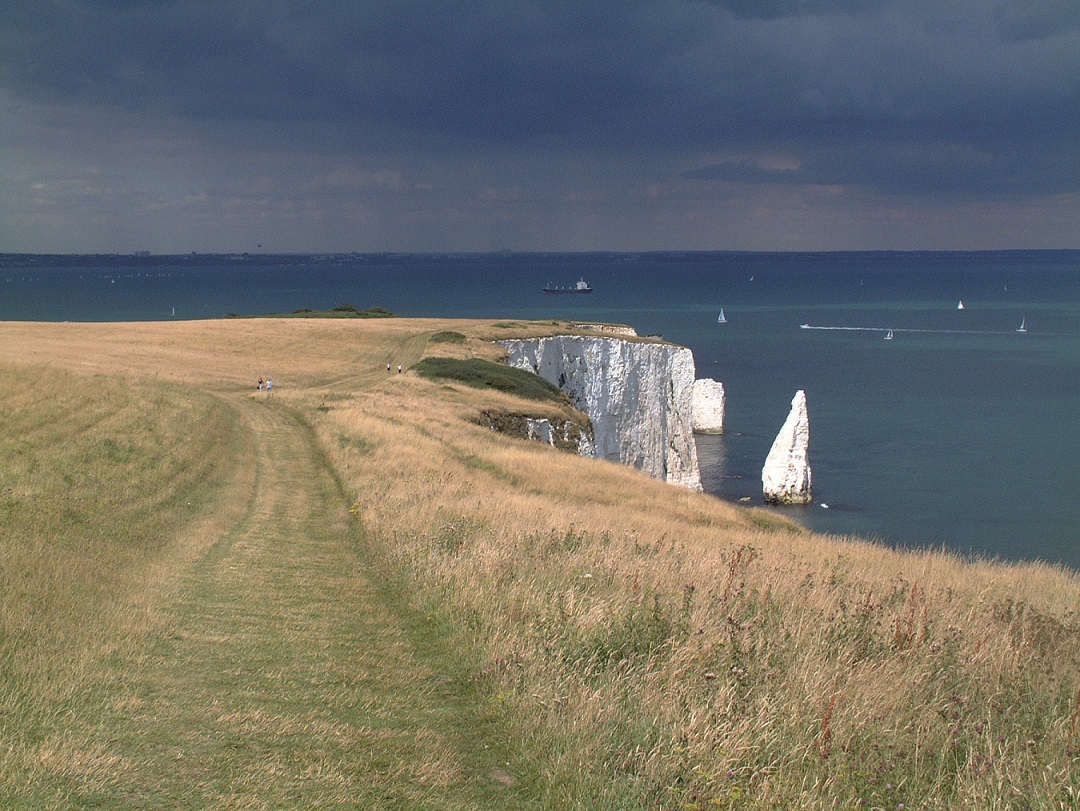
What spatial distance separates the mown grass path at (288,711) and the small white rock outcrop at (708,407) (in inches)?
3119

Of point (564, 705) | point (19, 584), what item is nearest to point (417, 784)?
point (564, 705)

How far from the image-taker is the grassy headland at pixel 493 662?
6691 millimetres

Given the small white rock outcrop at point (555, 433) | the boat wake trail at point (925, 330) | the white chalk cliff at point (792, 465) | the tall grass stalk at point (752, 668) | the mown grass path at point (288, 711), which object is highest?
the boat wake trail at point (925, 330)

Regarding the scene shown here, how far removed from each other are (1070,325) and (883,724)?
206179mm

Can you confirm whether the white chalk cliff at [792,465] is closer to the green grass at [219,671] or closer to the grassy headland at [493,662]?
the grassy headland at [493,662]

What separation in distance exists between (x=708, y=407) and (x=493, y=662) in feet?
274

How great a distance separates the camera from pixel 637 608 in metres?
10.1

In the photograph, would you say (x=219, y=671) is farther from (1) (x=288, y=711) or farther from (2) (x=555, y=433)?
(2) (x=555, y=433)

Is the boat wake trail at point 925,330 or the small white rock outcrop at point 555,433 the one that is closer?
the small white rock outcrop at point 555,433

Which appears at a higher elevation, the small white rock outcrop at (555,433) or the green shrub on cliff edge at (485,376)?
the green shrub on cliff edge at (485,376)

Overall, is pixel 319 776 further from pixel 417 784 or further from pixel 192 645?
pixel 192 645

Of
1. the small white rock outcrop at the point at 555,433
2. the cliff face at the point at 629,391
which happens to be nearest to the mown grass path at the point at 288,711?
the small white rock outcrop at the point at 555,433

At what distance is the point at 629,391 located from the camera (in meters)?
66.1

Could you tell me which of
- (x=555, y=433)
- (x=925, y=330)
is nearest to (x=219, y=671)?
(x=555, y=433)
